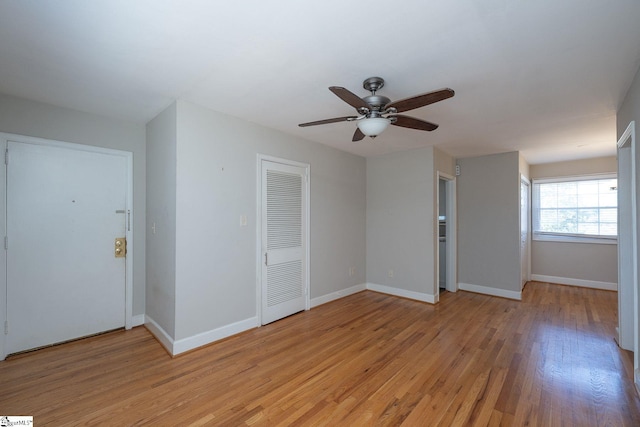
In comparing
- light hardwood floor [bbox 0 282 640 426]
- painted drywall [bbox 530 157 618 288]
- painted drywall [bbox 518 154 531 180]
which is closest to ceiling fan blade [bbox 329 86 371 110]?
light hardwood floor [bbox 0 282 640 426]

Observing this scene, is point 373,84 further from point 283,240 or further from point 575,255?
point 575,255

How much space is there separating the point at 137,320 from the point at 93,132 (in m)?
2.22

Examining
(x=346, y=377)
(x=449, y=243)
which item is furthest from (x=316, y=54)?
(x=449, y=243)

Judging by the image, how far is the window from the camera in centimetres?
490

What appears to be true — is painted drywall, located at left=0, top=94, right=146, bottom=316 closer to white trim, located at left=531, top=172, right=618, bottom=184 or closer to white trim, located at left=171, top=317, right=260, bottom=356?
white trim, located at left=171, top=317, right=260, bottom=356

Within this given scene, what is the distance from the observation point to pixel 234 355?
2.60 metres

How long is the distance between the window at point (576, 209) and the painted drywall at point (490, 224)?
165 cm

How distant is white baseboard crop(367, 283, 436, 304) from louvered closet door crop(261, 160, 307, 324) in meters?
1.56

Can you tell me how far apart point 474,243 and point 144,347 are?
508 cm

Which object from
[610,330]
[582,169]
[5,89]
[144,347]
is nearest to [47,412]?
[144,347]

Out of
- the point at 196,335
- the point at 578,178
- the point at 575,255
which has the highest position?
the point at 578,178

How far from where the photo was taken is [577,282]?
202 inches

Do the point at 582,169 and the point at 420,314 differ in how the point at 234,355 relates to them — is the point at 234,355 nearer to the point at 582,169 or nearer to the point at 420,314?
the point at 420,314

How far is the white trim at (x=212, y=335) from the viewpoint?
261 centimetres
